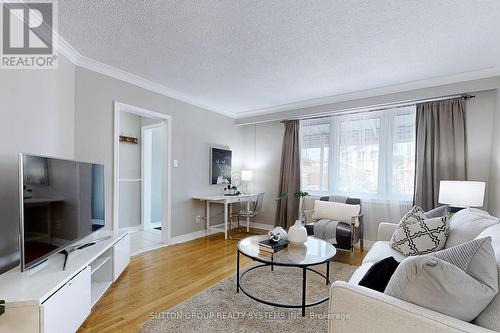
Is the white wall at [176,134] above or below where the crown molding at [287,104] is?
below

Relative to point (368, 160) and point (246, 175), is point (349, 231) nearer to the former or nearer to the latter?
point (368, 160)

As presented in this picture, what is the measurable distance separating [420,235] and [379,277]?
1.13 metres

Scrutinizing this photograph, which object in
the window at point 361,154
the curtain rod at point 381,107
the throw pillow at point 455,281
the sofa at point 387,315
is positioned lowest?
the sofa at point 387,315

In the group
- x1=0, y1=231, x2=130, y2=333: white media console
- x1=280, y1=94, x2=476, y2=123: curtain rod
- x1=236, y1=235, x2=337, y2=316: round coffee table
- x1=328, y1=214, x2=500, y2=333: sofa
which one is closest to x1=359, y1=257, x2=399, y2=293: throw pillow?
x1=328, y1=214, x2=500, y2=333: sofa

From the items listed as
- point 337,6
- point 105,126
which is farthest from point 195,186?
point 337,6

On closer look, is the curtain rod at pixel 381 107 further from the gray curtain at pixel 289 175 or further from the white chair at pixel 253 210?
the white chair at pixel 253 210

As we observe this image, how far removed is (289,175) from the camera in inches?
186

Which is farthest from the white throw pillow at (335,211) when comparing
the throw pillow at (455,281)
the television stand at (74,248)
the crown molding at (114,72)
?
the television stand at (74,248)

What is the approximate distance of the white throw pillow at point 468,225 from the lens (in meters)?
1.78

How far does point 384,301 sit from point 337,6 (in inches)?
79.2

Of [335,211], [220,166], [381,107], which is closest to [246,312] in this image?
[335,211]

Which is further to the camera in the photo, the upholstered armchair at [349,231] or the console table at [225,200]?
the console table at [225,200]

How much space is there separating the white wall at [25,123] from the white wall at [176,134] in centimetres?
24

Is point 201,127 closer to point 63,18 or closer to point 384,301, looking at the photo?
point 63,18
